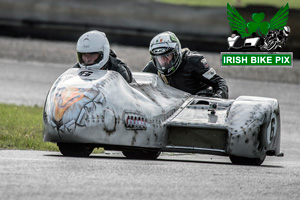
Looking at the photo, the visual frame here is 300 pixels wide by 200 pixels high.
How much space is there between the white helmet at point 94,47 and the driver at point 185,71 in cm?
124

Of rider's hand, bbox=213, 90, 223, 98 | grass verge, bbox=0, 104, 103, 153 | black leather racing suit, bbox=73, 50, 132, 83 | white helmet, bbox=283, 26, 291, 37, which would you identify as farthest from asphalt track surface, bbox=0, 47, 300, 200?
white helmet, bbox=283, 26, 291, 37

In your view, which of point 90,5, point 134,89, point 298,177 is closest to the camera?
point 298,177

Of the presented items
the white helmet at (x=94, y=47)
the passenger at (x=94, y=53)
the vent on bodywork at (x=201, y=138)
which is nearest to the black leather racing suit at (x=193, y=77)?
the passenger at (x=94, y=53)

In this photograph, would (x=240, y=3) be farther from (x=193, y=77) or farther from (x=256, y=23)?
(x=193, y=77)

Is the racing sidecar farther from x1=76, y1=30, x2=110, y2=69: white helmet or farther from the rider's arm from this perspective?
the rider's arm

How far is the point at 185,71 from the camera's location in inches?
413

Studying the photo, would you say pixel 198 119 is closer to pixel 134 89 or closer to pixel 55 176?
pixel 134 89

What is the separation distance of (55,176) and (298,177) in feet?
7.03

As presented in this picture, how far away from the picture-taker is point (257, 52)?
800 inches

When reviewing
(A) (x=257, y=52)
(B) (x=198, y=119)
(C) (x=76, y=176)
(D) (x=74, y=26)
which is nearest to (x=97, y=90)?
(B) (x=198, y=119)

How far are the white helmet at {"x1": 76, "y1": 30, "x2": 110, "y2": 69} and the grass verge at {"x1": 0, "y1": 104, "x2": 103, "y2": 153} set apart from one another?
1.39 meters

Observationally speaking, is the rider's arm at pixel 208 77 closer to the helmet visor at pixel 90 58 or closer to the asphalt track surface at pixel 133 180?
the helmet visor at pixel 90 58

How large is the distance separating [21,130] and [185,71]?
2245mm

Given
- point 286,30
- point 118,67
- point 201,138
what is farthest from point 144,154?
point 286,30
